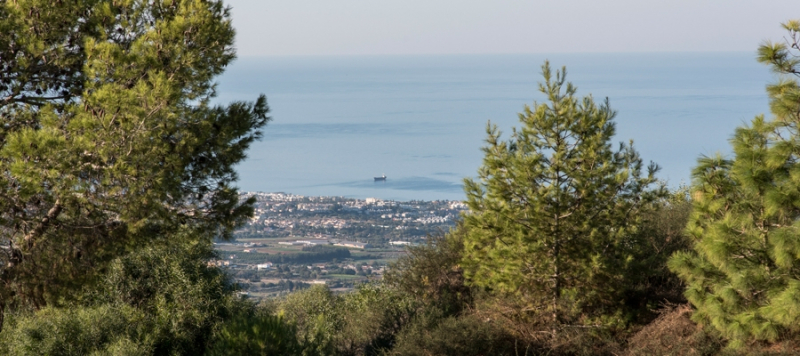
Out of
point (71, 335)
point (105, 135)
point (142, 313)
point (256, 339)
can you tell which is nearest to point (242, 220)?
point (256, 339)

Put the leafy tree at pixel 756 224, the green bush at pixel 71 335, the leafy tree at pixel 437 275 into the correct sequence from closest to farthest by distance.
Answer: the leafy tree at pixel 756 224, the green bush at pixel 71 335, the leafy tree at pixel 437 275

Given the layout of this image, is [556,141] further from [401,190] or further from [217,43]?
[401,190]

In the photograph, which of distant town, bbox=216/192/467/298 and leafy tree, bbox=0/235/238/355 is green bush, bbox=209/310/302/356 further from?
distant town, bbox=216/192/467/298

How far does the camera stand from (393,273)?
54.0ft

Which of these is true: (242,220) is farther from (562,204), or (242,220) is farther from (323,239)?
(323,239)

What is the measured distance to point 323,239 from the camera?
5250 centimetres

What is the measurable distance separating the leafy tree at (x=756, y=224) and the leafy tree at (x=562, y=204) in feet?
6.56

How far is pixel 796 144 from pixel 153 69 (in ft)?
24.5

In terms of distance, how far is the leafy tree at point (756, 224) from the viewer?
7.83 metres

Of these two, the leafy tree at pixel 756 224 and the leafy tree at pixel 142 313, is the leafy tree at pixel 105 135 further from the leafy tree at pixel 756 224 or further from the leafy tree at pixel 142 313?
the leafy tree at pixel 756 224

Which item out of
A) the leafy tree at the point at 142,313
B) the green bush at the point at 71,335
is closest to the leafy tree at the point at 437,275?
the leafy tree at the point at 142,313

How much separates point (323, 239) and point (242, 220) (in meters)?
42.9

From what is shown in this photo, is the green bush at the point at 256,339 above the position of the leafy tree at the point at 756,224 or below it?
below

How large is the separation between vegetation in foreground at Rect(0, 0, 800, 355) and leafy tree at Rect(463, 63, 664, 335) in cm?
4
